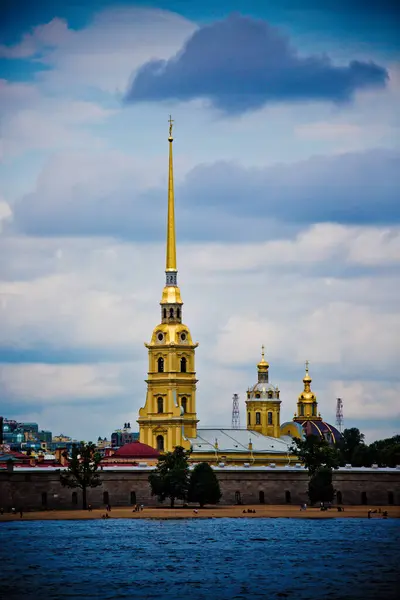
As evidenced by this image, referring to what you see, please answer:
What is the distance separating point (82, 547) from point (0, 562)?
36.2 feet

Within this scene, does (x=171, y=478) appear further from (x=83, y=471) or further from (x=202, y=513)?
(x=83, y=471)

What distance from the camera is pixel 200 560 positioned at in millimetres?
101000

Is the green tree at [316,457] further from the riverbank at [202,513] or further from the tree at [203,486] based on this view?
the tree at [203,486]

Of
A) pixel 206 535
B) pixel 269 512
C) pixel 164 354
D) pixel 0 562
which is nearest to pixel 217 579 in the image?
pixel 0 562

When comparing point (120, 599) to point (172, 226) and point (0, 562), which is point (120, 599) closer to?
point (0, 562)

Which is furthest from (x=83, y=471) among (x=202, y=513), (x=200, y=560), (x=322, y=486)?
(x=200, y=560)

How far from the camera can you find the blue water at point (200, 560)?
85.9m

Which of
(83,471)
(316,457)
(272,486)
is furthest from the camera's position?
(272,486)

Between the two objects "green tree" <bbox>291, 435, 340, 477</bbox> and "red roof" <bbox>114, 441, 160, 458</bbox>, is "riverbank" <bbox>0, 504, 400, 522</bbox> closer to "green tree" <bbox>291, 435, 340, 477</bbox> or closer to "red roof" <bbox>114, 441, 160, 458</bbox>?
"green tree" <bbox>291, 435, 340, 477</bbox>

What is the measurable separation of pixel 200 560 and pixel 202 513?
43.5 metres

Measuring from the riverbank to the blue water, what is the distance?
4546mm

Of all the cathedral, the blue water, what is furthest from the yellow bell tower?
the blue water

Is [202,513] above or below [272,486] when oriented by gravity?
below

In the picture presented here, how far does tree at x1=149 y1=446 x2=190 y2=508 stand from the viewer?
484ft
